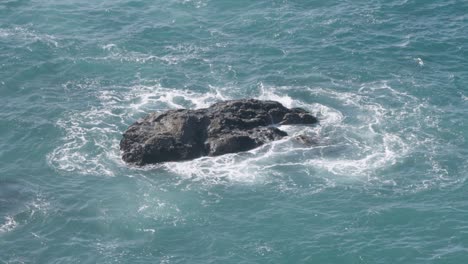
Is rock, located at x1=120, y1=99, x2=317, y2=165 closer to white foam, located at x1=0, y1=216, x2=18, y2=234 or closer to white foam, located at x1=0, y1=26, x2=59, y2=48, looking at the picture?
white foam, located at x1=0, y1=216, x2=18, y2=234

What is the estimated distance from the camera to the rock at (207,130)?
12838 centimetres

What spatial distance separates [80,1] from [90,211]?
83.0m

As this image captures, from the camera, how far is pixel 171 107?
143500mm

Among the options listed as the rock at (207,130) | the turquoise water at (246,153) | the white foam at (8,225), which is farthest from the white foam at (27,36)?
the white foam at (8,225)

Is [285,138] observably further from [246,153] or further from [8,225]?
[8,225]

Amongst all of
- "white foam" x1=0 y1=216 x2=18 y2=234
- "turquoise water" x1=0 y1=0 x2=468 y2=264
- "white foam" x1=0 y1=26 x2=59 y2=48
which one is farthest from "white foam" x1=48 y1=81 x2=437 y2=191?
"white foam" x1=0 y1=26 x2=59 y2=48

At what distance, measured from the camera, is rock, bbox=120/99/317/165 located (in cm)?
12838

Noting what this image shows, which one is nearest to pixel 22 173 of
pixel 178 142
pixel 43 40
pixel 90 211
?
pixel 90 211

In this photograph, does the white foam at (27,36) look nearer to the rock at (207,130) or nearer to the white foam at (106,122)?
the white foam at (106,122)

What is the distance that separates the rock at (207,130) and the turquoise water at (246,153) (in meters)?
2.43

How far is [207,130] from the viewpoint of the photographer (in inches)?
5192

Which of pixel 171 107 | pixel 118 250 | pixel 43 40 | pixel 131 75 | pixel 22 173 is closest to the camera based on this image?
pixel 118 250

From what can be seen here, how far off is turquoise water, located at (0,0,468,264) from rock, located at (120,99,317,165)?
7.98ft

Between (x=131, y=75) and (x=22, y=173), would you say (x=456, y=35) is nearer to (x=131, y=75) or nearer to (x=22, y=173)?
(x=131, y=75)
